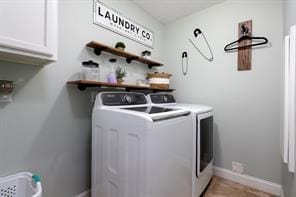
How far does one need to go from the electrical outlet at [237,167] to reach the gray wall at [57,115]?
5.93 feet

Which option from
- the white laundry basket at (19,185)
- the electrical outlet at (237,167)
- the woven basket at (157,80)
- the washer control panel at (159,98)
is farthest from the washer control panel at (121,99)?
the electrical outlet at (237,167)

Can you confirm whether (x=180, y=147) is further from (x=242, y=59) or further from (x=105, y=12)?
(x=105, y=12)

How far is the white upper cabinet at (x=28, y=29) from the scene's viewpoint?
0.92m

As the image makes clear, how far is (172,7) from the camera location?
7.71 ft

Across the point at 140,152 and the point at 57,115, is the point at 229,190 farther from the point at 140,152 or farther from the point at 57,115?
the point at 57,115

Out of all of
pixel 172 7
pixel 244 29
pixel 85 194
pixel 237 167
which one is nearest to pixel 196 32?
pixel 172 7

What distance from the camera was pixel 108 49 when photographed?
69.6 inches

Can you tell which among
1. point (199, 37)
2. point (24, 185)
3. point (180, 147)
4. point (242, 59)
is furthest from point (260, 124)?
point (24, 185)

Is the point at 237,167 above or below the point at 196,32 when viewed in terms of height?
below

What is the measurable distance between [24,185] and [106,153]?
63 centimetres

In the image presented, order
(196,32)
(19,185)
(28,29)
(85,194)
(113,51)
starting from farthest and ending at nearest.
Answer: (196,32) < (113,51) < (85,194) < (19,185) < (28,29)

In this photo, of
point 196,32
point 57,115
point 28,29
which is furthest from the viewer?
point 196,32

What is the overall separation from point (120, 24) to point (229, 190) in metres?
2.42

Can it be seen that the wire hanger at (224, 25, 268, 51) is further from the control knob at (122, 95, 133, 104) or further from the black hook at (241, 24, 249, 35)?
the control knob at (122, 95, 133, 104)
